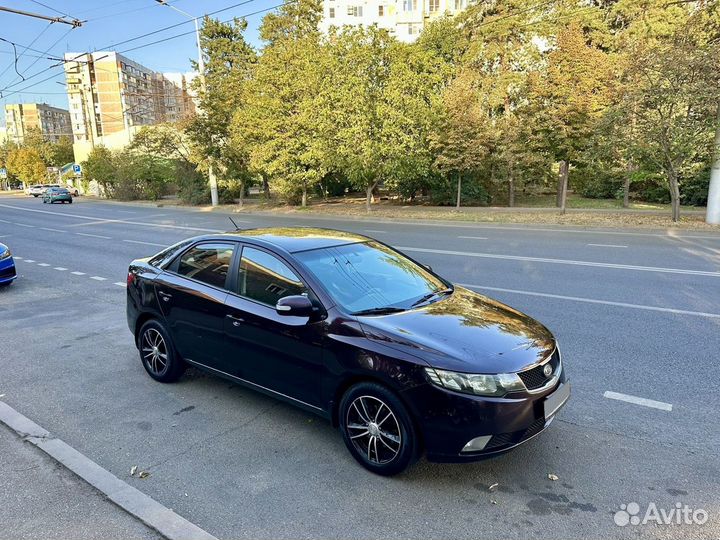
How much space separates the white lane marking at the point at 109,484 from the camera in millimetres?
2654

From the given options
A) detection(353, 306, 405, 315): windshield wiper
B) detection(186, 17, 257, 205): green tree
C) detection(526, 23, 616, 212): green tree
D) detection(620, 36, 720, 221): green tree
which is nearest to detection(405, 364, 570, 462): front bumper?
detection(353, 306, 405, 315): windshield wiper

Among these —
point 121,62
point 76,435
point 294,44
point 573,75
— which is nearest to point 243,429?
point 76,435

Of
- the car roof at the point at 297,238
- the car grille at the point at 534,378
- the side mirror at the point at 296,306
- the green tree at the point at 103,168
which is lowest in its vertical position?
the car grille at the point at 534,378

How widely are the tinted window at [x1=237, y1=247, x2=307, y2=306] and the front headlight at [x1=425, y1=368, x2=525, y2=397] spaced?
48.4 inches

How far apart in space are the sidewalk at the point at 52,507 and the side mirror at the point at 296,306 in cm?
153

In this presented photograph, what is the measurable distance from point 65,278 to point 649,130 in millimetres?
17792

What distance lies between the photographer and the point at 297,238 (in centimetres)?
425

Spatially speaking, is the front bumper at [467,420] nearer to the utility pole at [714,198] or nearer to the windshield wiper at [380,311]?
the windshield wiper at [380,311]

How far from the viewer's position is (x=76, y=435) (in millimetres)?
3719

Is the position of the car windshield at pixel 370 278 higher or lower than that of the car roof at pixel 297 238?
lower

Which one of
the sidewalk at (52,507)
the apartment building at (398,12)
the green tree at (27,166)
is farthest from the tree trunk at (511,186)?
the green tree at (27,166)

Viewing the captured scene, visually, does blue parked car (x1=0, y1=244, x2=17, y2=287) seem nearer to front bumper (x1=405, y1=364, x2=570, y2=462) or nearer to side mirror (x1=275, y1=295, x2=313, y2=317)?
side mirror (x1=275, y1=295, x2=313, y2=317)

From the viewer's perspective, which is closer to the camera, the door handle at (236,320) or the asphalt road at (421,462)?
the asphalt road at (421,462)

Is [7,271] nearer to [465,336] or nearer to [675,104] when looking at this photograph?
[465,336]
